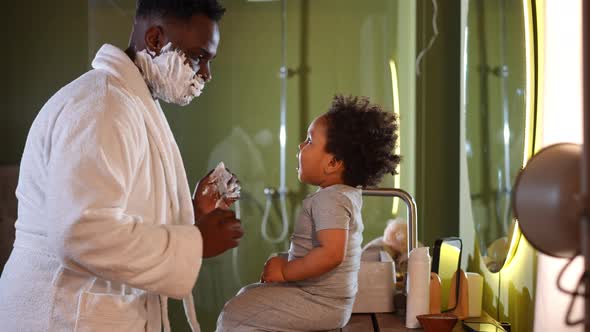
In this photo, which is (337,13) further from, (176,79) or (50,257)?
(50,257)

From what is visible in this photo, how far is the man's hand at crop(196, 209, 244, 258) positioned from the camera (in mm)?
1363

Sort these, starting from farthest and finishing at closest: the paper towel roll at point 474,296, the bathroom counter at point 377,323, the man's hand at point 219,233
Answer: the paper towel roll at point 474,296
the bathroom counter at point 377,323
the man's hand at point 219,233

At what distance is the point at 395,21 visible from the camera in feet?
10.5

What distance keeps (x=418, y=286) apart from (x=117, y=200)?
762 millimetres

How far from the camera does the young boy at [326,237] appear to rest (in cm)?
166

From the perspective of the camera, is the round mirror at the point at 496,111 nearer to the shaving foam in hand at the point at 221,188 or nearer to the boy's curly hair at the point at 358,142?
the boy's curly hair at the point at 358,142

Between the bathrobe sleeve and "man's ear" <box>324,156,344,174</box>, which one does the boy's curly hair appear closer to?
"man's ear" <box>324,156,344,174</box>

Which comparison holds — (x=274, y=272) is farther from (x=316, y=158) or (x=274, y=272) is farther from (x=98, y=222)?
(x=98, y=222)

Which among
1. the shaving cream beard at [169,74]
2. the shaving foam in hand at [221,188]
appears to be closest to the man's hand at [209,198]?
the shaving foam in hand at [221,188]

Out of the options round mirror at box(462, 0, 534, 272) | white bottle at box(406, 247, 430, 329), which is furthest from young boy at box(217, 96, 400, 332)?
round mirror at box(462, 0, 534, 272)

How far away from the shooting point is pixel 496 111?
6.33 feet

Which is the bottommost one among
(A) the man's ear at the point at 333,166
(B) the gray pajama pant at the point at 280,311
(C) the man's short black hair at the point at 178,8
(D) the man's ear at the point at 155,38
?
(B) the gray pajama pant at the point at 280,311

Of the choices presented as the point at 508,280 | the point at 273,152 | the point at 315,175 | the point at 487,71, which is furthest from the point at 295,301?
the point at 273,152

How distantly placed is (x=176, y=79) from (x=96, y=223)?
1.36 feet
